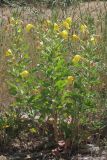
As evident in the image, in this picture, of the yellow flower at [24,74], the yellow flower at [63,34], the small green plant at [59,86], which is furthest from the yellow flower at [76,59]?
the yellow flower at [24,74]

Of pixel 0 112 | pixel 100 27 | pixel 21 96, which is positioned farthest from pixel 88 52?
pixel 100 27

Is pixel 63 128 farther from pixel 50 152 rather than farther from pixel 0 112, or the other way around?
pixel 0 112

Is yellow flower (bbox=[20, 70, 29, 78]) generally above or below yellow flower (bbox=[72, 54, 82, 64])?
below

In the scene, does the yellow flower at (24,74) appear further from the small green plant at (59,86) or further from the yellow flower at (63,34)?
the yellow flower at (63,34)

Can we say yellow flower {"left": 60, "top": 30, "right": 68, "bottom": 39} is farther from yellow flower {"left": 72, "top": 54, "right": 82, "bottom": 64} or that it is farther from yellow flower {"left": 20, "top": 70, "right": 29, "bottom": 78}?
yellow flower {"left": 20, "top": 70, "right": 29, "bottom": 78}

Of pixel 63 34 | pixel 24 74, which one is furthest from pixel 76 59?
pixel 24 74

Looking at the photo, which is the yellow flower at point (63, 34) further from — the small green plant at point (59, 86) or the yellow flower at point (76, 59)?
the yellow flower at point (76, 59)

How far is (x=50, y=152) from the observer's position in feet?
11.5

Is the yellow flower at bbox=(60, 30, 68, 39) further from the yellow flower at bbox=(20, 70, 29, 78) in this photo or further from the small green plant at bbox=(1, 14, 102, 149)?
the yellow flower at bbox=(20, 70, 29, 78)

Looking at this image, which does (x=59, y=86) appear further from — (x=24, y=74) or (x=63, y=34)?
(x=63, y=34)

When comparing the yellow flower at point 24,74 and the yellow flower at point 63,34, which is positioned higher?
the yellow flower at point 63,34

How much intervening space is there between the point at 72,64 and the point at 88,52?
0.51ft

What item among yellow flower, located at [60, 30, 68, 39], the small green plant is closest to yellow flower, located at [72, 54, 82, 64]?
the small green plant

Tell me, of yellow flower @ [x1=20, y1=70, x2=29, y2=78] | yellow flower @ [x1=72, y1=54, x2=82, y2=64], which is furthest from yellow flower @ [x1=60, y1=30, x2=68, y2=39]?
yellow flower @ [x1=20, y1=70, x2=29, y2=78]
